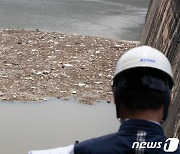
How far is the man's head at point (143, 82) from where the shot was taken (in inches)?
50.5

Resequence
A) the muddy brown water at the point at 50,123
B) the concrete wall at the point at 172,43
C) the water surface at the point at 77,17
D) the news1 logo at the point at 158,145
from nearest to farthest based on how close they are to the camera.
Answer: the news1 logo at the point at 158,145 → the concrete wall at the point at 172,43 → the muddy brown water at the point at 50,123 → the water surface at the point at 77,17

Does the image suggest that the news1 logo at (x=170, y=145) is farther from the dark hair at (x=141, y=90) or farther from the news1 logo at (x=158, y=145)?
the dark hair at (x=141, y=90)

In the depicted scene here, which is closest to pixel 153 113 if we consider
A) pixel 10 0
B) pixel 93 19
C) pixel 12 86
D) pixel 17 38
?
pixel 12 86

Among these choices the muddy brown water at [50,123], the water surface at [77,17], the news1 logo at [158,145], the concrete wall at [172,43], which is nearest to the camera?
the news1 logo at [158,145]

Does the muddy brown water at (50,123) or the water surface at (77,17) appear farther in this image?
the water surface at (77,17)

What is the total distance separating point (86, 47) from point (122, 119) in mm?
8801

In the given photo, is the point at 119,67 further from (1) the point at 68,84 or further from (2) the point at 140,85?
(1) the point at 68,84

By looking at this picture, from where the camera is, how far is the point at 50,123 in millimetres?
6168

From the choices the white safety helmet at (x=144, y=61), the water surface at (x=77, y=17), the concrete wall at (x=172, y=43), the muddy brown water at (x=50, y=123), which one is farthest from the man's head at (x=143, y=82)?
the water surface at (x=77, y=17)

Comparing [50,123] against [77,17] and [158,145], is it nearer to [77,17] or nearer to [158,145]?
[158,145]

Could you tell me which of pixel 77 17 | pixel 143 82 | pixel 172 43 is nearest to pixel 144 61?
pixel 143 82

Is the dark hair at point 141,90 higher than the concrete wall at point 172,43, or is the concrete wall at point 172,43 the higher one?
the dark hair at point 141,90

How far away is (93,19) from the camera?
48.6ft

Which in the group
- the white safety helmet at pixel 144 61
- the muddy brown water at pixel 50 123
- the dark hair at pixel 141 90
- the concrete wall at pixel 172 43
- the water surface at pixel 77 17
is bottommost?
the muddy brown water at pixel 50 123
